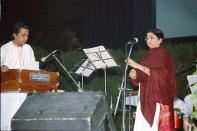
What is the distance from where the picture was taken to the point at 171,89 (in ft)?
19.7

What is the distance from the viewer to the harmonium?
5.21 meters

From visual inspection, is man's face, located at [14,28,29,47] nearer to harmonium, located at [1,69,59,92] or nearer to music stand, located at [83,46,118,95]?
harmonium, located at [1,69,59,92]

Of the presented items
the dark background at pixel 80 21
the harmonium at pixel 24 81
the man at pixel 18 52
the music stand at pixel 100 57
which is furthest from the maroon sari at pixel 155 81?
the dark background at pixel 80 21

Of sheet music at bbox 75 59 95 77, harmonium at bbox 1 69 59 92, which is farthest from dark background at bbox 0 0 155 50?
harmonium at bbox 1 69 59 92

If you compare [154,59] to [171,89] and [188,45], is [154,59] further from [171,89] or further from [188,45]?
[188,45]

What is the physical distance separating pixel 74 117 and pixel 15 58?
7.29 feet

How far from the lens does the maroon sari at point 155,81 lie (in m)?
5.84

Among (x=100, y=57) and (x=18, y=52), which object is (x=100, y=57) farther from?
(x=18, y=52)

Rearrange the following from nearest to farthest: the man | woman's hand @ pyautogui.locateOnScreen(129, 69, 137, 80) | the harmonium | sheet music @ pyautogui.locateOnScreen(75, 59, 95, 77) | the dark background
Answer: the harmonium, the man, woman's hand @ pyautogui.locateOnScreen(129, 69, 137, 80), sheet music @ pyautogui.locateOnScreen(75, 59, 95, 77), the dark background

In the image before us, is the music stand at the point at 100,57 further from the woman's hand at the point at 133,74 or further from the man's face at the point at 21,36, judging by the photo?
the man's face at the point at 21,36

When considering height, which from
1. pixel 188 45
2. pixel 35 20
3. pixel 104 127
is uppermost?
pixel 35 20

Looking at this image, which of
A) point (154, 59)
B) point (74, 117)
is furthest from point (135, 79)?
point (74, 117)

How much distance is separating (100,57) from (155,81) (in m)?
2.19

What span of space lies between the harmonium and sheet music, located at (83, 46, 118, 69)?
2.38 meters
